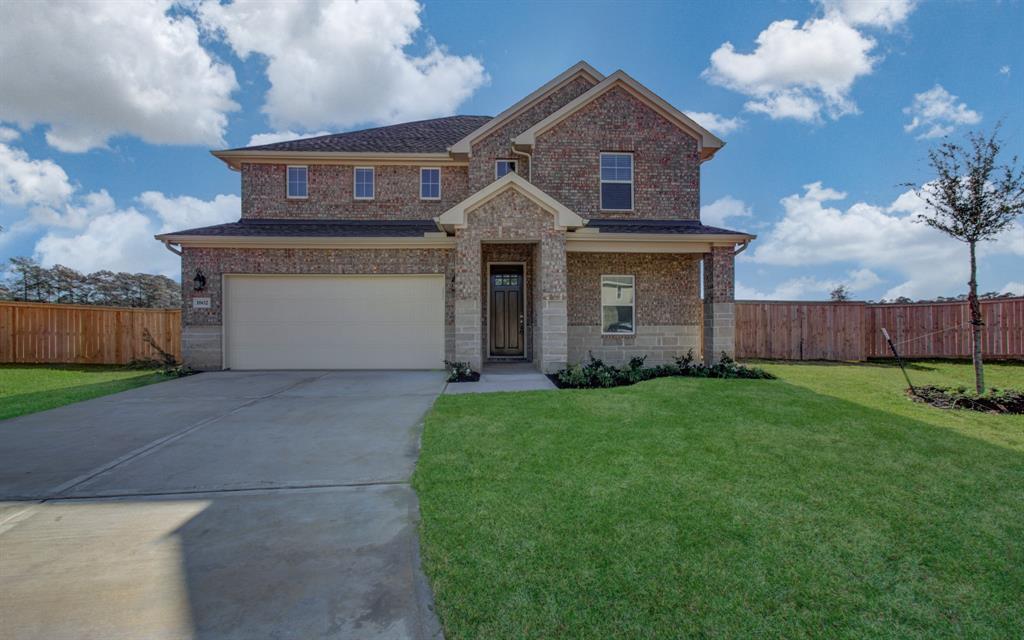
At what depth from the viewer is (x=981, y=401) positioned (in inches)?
305

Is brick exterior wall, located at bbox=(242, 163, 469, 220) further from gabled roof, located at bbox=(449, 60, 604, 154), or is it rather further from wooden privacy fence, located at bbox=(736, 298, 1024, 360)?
wooden privacy fence, located at bbox=(736, 298, 1024, 360)

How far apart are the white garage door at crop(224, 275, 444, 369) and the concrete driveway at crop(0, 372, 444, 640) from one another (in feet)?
16.2

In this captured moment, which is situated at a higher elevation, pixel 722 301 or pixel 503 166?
pixel 503 166

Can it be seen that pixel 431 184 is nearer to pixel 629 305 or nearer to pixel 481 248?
pixel 481 248

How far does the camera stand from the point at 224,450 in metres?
5.27

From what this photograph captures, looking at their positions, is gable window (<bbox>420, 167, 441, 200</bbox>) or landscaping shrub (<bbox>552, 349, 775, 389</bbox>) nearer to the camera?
landscaping shrub (<bbox>552, 349, 775, 389</bbox>)

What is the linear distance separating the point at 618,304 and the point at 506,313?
3.03 m

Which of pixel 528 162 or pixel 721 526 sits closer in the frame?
pixel 721 526

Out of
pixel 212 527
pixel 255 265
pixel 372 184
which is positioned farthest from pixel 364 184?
pixel 212 527

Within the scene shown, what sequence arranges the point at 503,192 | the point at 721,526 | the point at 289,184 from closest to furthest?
the point at 721,526 < the point at 503,192 < the point at 289,184

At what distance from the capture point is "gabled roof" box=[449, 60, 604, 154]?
1302 centimetres

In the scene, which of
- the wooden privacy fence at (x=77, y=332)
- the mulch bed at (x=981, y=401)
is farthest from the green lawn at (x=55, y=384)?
the mulch bed at (x=981, y=401)

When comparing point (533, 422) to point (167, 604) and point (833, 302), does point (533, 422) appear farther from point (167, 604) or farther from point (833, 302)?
point (833, 302)

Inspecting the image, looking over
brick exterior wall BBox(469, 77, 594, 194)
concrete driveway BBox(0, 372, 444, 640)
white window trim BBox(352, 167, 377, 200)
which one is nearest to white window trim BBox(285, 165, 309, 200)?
white window trim BBox(352, 167, 377, 200)
